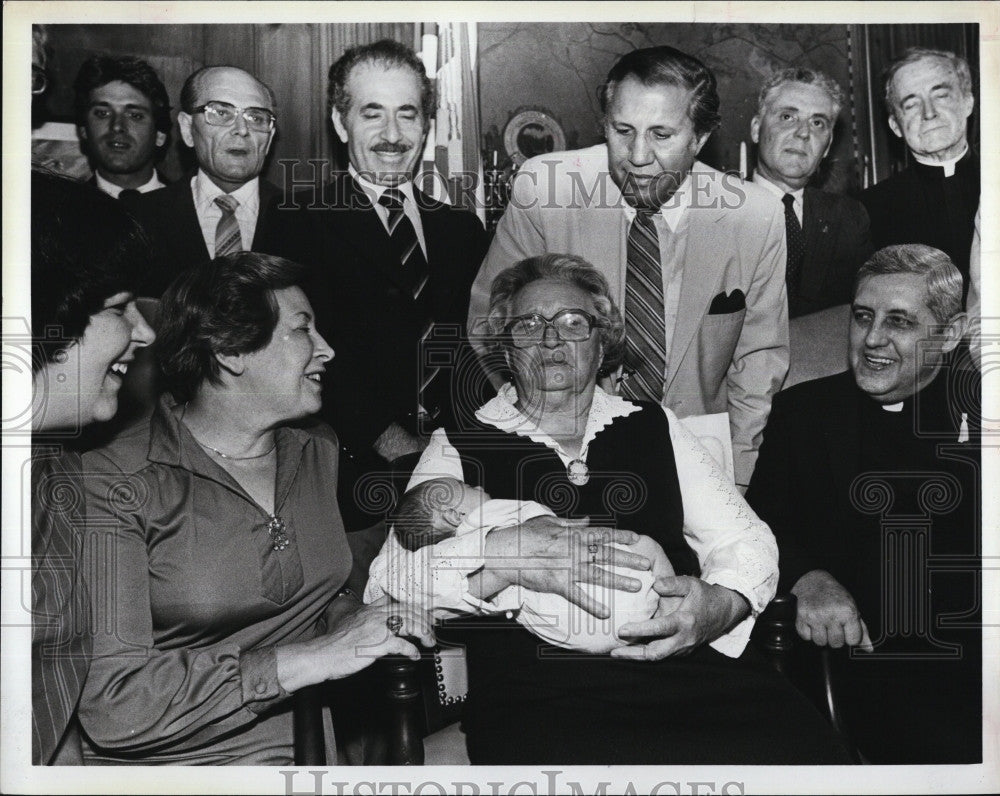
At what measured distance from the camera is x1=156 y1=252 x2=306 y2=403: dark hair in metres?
2.50

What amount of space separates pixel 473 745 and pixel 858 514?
1159mm

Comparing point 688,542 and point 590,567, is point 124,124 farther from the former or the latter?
point 688,542

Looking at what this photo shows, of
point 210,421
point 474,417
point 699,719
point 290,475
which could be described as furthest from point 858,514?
point 210,421

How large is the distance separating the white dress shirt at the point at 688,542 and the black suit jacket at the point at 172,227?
30.5 inches

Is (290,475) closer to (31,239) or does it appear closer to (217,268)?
(217,268)

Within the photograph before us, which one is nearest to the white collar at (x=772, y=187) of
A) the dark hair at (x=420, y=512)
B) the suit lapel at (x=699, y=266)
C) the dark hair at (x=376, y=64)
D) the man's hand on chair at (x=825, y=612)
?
the suit lapel at (x=699, y=266)

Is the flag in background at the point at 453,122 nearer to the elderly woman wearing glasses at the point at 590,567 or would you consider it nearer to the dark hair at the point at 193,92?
the elderly woman wearing glasses at the point at 590,567

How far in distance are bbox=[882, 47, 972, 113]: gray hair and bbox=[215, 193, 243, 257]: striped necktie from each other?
1714mm

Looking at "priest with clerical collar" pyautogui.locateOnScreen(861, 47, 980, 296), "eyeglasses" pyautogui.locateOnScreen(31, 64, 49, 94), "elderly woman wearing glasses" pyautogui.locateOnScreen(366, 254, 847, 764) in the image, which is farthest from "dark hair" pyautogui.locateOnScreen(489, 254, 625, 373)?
"eyeglasses" pyautogui.locateOnScreen(31, 64, 49, 94)

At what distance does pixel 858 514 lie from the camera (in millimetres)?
2662

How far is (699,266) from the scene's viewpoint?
264cm

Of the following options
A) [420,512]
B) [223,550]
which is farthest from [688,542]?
[223,550]

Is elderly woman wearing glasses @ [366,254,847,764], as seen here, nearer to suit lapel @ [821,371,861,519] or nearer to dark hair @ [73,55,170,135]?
suit lapel @ [821,371,861,519]

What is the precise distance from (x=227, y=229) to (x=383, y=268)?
16.0 inches
